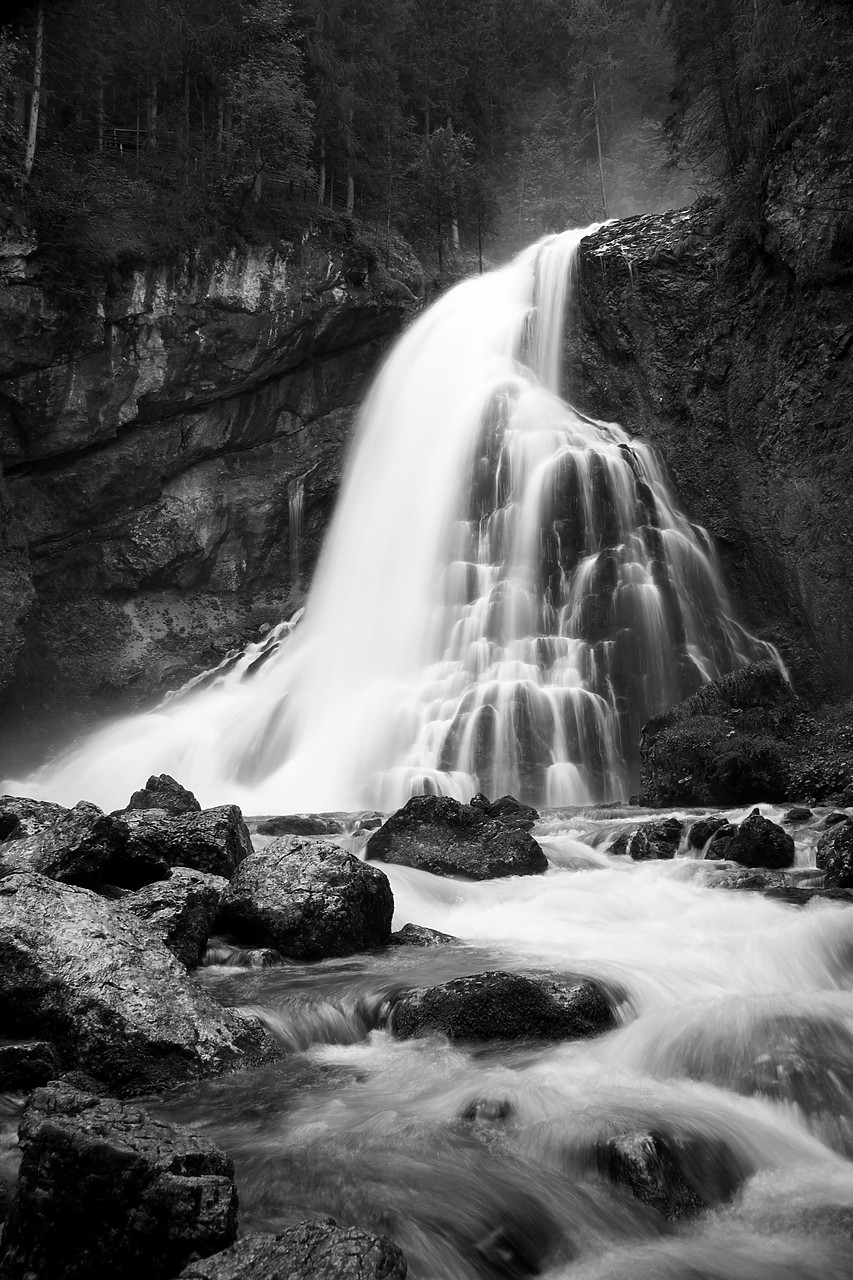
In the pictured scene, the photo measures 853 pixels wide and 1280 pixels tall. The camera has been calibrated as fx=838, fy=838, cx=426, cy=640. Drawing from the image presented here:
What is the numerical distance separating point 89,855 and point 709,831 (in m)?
7.38

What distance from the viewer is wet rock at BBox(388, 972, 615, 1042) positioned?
17.1ft

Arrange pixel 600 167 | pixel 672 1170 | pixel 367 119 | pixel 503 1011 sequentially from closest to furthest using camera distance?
pixel 672 1170 < pixel 503 1011 < pixel 367 119 < pixel 600 167

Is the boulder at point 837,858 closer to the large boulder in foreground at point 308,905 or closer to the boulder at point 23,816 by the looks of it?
the large boulder in foreground at point 308,905

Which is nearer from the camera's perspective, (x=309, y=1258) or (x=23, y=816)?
(x=309, y=1258)

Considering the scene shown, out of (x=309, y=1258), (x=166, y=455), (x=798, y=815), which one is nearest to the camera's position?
(x=309, y=1258)

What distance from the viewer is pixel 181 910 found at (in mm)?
6367

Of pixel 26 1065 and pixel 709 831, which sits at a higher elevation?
pixel 26 1065

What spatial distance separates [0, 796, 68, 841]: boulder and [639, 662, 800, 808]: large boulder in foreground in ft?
30.4

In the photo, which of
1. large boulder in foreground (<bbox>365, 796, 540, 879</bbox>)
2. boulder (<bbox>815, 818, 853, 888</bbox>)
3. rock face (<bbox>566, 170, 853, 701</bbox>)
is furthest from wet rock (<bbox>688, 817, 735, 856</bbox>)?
rock face (<bbox>566, 170, 853, 701</bbox>)

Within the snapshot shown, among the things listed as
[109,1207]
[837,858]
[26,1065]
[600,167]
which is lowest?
[837,858]

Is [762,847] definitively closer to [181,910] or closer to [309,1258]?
[181,910]

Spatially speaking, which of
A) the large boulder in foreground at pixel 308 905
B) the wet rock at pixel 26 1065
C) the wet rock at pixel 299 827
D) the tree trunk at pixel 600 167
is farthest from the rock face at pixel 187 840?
the tree trunk at pixel 600 167

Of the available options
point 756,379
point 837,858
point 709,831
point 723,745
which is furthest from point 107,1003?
point 756,379

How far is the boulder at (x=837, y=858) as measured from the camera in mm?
8328
